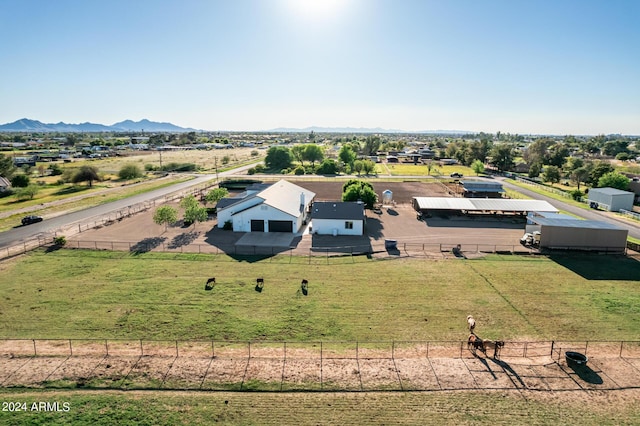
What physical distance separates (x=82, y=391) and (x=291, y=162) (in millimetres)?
112414

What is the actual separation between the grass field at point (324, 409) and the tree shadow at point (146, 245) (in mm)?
23919

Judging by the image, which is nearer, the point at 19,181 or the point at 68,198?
the point at 68,198

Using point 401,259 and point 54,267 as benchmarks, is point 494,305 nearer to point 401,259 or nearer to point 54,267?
point 401,259

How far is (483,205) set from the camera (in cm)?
6144

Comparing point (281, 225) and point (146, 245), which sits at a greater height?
point (281, 225)

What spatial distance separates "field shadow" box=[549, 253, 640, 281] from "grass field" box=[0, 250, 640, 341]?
201 millimetres

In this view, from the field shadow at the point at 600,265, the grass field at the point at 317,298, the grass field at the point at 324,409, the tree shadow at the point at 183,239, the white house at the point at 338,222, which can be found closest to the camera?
the grass field at the point at 324,409

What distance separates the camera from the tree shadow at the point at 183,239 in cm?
4444

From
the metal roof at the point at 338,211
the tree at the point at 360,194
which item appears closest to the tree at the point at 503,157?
the tree at the point at 360,194

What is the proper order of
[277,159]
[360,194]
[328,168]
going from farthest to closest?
1. [277,159]
2. [328,168]
3. [360,194]

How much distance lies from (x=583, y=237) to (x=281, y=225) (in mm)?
37884

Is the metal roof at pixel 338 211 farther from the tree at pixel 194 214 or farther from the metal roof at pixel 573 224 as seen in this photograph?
the metal roof at pixel 573 224

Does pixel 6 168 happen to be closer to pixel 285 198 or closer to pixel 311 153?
pixel 285 198

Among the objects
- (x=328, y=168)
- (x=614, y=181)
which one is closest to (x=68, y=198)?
(x=328, y=168)
